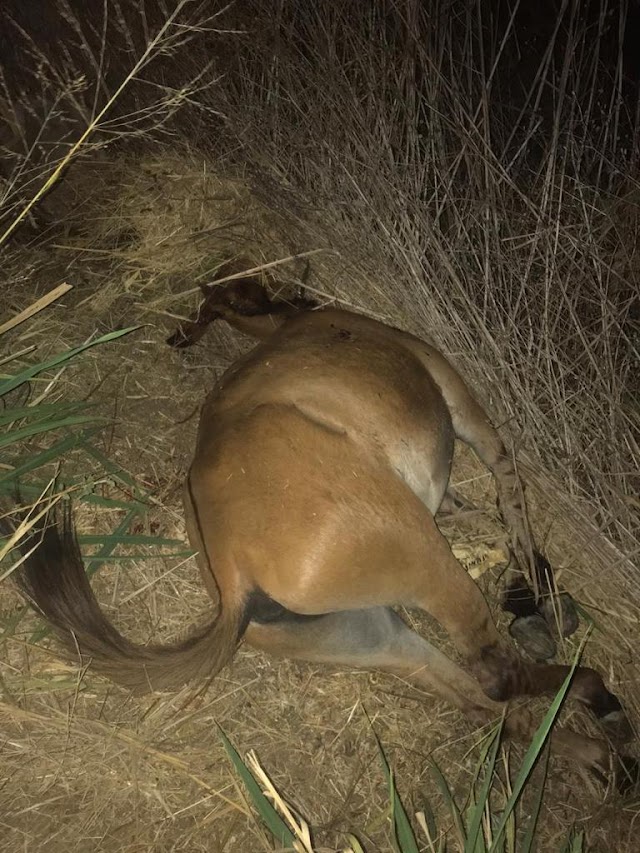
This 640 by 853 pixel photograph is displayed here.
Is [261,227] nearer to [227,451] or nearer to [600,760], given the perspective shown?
[227,451]

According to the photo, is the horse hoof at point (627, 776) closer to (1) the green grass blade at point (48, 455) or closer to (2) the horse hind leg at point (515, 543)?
(2) the horse hind leg at point (515, 543)

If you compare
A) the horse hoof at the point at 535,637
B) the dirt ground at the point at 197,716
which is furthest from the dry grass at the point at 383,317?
the horse hoof at the point at 535,637

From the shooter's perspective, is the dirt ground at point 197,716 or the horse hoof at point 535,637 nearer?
the dirt ground at point 197,716

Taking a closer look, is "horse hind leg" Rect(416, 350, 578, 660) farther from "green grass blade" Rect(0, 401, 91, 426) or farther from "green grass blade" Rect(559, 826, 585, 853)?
"green grass blade" Rect(0, 401, 91, 426)

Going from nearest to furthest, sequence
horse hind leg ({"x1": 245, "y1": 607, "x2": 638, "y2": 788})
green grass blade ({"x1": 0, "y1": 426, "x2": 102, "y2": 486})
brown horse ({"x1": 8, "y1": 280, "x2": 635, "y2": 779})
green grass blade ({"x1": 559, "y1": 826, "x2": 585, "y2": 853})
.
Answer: green grass blade ({"x1": 559, "y1": 826, "x2": 585, "y2": 853})
brown horse ({"x1": 8, "y1": 280, "x2": 635, "y2": 779})
horse hind leg ({"x1": 245, "y1": 607, "x2": 638, "y2": 788})
green grass blade ({"x1": 0, "y1": 426, "x2": 102, "y2": 486})

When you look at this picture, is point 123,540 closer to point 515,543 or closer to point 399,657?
point 399,657

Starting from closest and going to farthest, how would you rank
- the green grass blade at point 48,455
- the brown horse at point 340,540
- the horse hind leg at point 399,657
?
the brown horse at point 340,540 < the horse hind leg at point 399,657 < the green grass blade at point 48,455

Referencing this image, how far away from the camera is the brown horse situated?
2.12 metres

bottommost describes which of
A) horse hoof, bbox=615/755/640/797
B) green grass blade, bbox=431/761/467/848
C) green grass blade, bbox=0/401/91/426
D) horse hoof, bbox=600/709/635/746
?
horse hoof, bbox=615/755/640/797

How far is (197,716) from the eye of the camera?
2.50m

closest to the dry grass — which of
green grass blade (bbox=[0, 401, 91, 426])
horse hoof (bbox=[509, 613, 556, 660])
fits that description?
horse hoof (bbox=[509, 613, 556, 660])

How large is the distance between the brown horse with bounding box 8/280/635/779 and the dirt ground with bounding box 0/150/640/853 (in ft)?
0.47

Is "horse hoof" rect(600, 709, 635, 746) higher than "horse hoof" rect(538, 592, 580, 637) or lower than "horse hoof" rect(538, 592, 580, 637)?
lower

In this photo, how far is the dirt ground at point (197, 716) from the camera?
2.35 m
